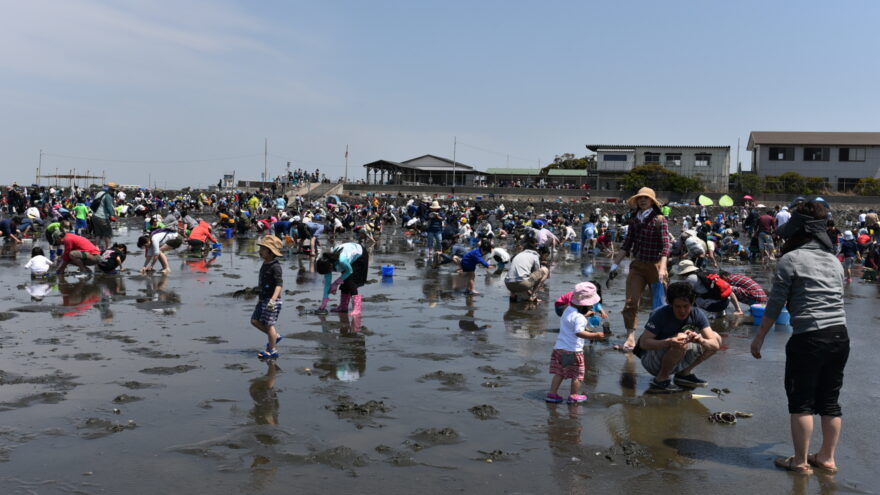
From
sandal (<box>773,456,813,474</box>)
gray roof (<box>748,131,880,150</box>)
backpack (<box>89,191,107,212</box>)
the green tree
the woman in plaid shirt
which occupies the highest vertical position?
gray roof (<box>748,131,880,150</box>)

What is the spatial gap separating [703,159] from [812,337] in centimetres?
6203

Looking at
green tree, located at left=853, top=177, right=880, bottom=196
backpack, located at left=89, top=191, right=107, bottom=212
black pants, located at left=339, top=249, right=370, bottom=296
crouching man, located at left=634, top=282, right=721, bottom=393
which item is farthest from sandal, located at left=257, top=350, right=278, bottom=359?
green tree, located at left=853, top=177, right=880, bottom=196

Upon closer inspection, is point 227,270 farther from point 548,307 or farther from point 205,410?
point 205,410

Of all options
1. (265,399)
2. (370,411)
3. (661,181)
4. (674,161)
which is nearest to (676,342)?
(370,411)

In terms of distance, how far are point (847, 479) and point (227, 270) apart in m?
13.8

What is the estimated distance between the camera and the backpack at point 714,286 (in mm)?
10227

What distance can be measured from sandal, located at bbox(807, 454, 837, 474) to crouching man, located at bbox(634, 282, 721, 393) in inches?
62.6

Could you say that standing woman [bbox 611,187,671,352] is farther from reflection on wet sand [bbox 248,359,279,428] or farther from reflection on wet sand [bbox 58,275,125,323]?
reflection on wet sand [bbox 58,275,125,323]

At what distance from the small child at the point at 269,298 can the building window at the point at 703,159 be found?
198ft

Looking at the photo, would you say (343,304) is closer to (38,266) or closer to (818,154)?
(38,266)

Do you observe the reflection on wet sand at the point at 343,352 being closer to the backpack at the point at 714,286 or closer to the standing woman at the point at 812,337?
the standing woman at the point at 812,337

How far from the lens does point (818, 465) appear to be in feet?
16.9

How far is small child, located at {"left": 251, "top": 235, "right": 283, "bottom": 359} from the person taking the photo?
26.1ft

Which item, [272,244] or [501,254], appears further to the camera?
[501,254]
